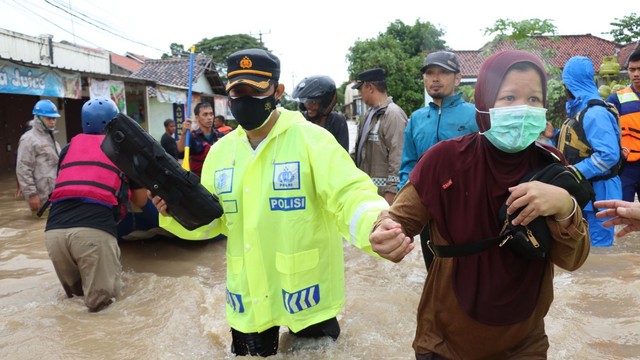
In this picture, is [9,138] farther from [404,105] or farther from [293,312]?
[404,105]

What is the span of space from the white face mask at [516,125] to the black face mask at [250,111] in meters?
1.29

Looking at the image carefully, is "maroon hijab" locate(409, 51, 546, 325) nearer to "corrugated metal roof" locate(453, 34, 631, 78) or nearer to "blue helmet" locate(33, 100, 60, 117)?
"blue helmet" locate(33, 100, 60, 117)

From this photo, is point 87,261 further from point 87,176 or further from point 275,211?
point 275,211

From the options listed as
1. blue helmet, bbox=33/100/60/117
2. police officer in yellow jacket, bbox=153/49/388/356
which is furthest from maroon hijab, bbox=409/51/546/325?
blue helmet, bbox=33/100/60/117

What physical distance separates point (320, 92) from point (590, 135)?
2.61 m

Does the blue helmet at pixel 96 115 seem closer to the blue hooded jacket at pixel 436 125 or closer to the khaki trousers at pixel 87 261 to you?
the khaki trousers at pixel 87 261

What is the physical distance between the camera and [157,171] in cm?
274

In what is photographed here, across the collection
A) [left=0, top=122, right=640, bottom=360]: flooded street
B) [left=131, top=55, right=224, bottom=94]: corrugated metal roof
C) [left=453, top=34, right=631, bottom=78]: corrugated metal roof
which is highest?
[left=453, top=34, right=631, bottom=78]: corrugated metal roof

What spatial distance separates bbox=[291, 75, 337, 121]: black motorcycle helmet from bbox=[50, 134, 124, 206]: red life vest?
211 centimetres

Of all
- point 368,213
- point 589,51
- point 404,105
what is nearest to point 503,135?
point 368,213

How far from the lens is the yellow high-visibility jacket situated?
8.51 feet

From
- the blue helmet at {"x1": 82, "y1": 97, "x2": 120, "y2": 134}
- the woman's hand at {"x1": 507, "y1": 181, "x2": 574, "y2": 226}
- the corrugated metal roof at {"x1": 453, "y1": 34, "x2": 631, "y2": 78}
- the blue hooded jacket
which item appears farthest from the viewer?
the corrugated metal roof at {"x1": 453, "y1": 34, "x2": 631, "y2": 78}

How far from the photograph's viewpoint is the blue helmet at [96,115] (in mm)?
4379

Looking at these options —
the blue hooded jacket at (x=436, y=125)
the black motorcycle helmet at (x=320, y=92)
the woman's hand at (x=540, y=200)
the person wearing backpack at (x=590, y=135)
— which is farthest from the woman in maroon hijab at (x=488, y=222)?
the black motorcycle helmet at (x=320, y=92)
